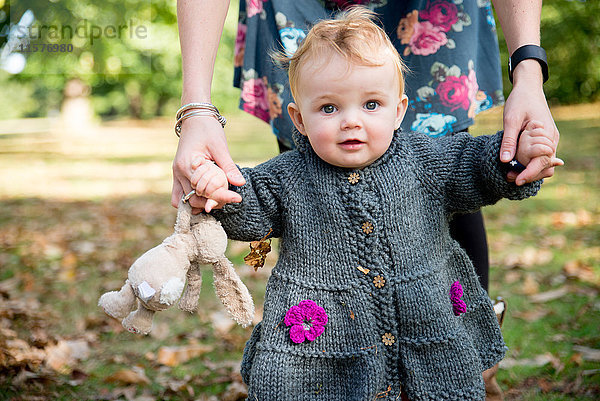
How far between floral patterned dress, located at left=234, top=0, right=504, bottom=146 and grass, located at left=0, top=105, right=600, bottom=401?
128 centimetres

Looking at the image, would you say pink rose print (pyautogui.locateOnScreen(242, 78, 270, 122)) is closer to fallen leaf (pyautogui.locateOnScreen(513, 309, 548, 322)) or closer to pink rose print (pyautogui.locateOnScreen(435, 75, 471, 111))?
pink rose print (pyautogui.locateOnScreen(435, 75, 471, 111))

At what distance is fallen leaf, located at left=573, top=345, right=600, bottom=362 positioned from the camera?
2.75 metres

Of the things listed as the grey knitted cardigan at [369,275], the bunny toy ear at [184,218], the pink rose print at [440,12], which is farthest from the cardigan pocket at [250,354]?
the pink rose print at [440,12]

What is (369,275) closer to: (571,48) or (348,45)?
(348,45)

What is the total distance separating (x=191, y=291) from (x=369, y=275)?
0.51 metres

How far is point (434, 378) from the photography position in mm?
1704

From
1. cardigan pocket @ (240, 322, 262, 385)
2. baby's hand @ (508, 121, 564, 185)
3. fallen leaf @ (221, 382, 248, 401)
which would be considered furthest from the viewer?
fallen leaf @ (221, 382, 248, 401)

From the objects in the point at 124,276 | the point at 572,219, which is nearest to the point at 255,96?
the point at 124,276

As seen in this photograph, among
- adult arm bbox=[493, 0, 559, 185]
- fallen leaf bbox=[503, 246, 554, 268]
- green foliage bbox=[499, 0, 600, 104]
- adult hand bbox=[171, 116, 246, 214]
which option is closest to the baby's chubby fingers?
adult arm bbox=[493, 0, 559, 185]

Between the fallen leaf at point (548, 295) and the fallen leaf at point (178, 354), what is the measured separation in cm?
204

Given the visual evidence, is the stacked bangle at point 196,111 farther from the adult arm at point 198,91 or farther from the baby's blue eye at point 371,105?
the baby's blue eye at point 371,105

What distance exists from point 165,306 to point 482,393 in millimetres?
976

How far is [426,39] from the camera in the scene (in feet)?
7.32

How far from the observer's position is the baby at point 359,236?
5.45ft
